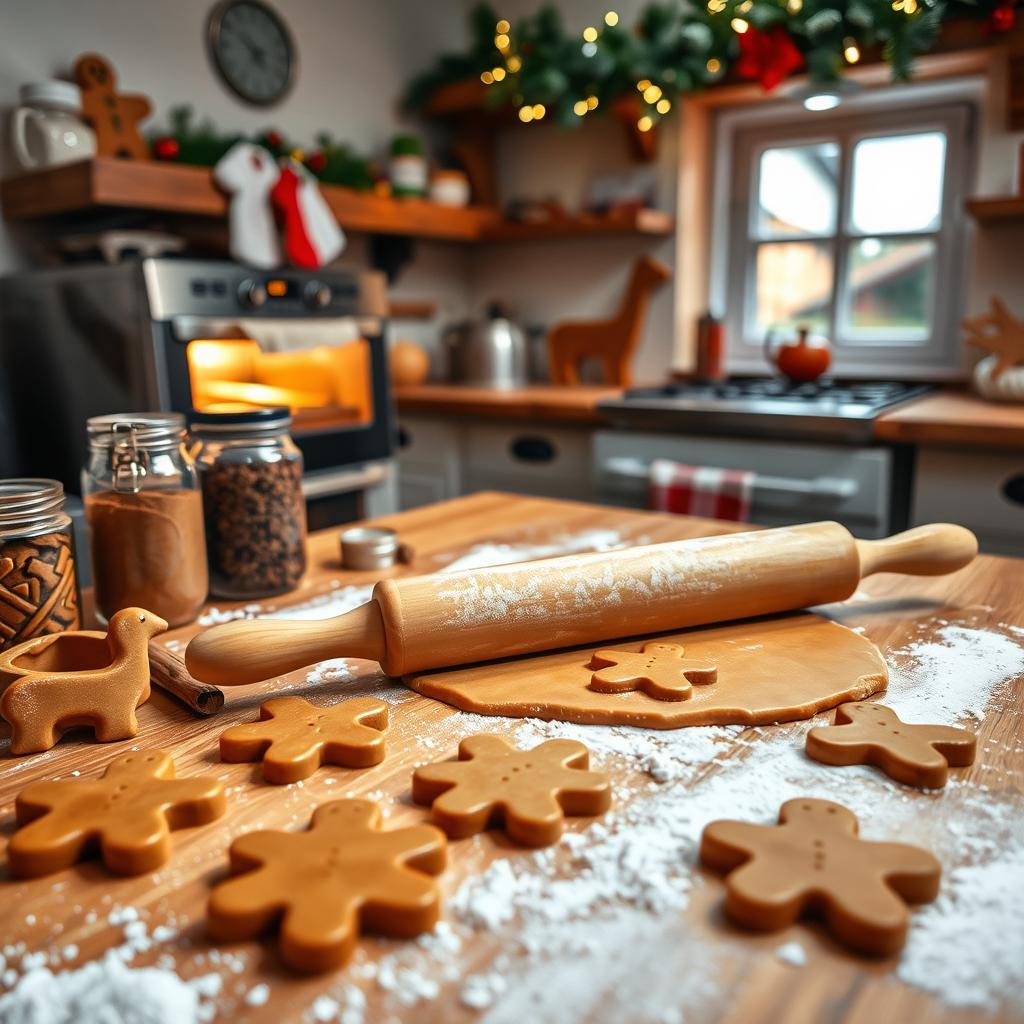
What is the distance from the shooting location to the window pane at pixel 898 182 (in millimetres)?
2473

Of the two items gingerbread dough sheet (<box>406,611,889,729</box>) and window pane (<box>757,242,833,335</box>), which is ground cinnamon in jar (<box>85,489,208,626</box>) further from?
window pane (<box>757,242,833,335</box>)

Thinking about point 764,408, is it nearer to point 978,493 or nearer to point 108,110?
point 978,493

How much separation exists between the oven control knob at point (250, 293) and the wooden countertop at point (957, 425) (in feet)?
4.34

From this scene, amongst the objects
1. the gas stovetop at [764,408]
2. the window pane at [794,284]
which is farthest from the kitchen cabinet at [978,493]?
the window pane at [794,284]

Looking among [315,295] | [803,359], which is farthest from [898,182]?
[315,295]

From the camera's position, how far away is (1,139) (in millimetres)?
1983

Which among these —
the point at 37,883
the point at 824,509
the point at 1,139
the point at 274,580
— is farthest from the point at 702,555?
the point at 1,139

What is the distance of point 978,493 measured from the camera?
1.78m

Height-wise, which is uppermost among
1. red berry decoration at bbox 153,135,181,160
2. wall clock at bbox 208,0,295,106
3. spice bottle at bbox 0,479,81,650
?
wall clock at bbox 208,0,295,106

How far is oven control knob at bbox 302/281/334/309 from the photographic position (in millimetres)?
2080

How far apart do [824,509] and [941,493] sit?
0.74 feet

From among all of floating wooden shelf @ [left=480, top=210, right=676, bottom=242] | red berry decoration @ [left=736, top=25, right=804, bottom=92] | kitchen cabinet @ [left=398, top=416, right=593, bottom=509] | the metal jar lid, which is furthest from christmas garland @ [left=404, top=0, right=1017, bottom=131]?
the metal jar lid

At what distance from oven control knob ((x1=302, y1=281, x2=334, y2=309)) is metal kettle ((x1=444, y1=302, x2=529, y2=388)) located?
0.73 m

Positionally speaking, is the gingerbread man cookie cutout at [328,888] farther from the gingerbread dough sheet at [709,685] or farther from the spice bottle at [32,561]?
the spice bottle at [32,561]
